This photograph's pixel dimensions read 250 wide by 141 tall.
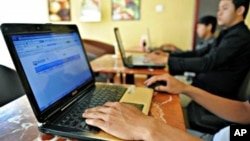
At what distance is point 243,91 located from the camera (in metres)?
1.31

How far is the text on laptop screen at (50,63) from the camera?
1.90 feet

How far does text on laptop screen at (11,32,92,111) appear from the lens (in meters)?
0.58

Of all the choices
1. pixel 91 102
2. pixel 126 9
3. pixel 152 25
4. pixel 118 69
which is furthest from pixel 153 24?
pixel 91 102

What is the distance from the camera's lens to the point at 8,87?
109 cm

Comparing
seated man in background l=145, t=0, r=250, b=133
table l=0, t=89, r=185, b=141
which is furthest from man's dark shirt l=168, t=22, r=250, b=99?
table l=0, t=89, r=185, b=141

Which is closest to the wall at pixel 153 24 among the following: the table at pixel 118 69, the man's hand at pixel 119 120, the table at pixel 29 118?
the table at pixel 118 69

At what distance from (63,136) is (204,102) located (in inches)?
25.7

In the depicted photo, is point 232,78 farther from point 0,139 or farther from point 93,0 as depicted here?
point 93,0

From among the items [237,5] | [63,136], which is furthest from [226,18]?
[63,136]

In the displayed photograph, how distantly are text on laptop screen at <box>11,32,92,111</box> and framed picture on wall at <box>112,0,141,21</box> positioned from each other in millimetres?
3287

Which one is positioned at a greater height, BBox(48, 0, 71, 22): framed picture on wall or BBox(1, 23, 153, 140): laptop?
BBox(48, 0, 71, 22): framed picture on wall

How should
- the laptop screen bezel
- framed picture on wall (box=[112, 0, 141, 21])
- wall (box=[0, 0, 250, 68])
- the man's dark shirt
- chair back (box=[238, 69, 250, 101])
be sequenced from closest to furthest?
the laptop screen bezel, chair back (box=[238, 69, 250, 101]), the man's dark shirt, wall (box=[0, 0, 250, 68]), framed picture on wall (box=[112, 0, 141, 21])

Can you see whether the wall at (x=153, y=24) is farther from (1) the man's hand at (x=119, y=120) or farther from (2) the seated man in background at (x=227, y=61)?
(1) the man's hand at (x=119, y=120)

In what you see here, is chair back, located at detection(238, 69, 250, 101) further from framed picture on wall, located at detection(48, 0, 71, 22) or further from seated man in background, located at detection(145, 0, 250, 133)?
framed picture on wall, located at detection(48, 0, 71, 22)
